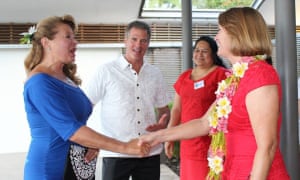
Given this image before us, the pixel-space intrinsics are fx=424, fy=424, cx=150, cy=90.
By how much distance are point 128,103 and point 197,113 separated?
1.91 feet

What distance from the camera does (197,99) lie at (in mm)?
3195

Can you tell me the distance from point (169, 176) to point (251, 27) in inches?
170

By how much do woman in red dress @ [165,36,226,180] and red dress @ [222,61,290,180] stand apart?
1318 mm

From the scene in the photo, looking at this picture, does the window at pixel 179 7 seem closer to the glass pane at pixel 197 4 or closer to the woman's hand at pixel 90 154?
the glass pane at pixel 197 4

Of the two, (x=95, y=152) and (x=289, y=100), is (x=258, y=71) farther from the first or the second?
(x=289, y=100)

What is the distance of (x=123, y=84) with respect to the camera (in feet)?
9.58

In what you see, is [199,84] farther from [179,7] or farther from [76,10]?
[179,7]

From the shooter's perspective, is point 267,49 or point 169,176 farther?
point 169,176

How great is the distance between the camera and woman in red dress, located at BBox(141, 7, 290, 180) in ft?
5.44

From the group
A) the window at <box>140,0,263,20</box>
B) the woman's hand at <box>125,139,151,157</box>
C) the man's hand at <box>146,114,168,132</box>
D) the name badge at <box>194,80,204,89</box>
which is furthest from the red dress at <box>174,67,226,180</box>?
the window at <box>140,0,263,20</box>

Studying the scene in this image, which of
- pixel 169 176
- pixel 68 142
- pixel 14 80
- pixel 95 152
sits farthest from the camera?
pixel 14 80

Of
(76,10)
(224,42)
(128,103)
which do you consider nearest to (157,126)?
(128,103)

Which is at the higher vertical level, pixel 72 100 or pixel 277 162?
pixel 72 100

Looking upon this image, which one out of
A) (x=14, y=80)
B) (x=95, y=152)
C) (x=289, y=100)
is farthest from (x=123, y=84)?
(x=14, y=80)
